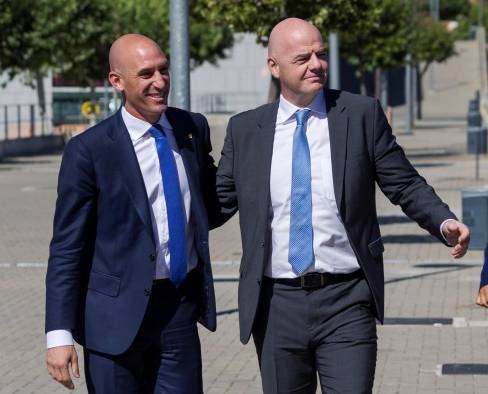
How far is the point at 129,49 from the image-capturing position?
16.1 feet

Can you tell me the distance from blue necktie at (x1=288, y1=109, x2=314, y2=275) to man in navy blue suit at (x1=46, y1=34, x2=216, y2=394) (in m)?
0.36

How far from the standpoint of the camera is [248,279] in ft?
16.9

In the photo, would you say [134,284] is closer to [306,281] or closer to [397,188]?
[306,281]

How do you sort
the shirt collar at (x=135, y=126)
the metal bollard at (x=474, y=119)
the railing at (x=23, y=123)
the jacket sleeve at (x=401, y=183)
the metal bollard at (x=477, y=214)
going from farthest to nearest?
the railing at (x=23, y=123), the metal bollard at (x=474, y=119), the metal bollard at (x=477, y=214), the jacket sleeve at (x=401, y=183), the shirt collar at (x=135, y=126)

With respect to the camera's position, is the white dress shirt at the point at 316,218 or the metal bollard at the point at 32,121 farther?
the metal bollard at the point at 32,121

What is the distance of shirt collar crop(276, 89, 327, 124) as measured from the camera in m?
5.21

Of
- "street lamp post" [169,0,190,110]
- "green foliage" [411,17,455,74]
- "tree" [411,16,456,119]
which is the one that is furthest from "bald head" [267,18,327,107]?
"green foliage" [411,17,455,74]

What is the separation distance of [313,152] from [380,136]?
249 mm

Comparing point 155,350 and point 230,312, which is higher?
point 155,350

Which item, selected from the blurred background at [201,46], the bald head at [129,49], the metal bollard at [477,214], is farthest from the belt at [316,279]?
the blurred background at [201,46]

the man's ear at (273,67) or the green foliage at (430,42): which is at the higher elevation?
the green foliage at (430,42)

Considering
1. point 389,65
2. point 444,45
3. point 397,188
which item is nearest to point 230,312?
point 397,188

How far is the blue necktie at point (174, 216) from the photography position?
490cm

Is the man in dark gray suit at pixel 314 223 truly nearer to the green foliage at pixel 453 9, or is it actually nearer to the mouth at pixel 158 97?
the mouth at pixel 158 97
